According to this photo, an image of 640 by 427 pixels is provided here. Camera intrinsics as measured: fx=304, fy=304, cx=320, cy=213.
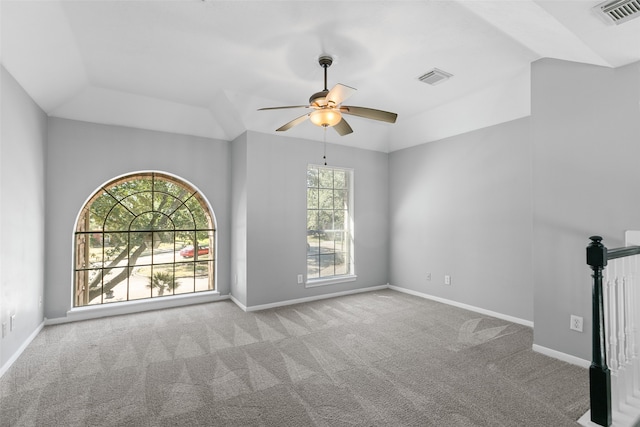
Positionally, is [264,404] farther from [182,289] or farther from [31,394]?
[182,289]

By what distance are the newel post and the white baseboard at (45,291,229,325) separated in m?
4.36

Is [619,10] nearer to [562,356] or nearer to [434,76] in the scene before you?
[434,76]

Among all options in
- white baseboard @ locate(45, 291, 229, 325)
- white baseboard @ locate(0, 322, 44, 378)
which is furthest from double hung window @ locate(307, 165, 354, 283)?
white baseboard @ locate(0, 322, 44, 378)

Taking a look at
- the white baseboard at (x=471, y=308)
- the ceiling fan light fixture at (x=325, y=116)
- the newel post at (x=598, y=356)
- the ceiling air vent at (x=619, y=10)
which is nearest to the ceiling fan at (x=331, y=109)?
the ceiling fan light fixture at (x=325, y=116)

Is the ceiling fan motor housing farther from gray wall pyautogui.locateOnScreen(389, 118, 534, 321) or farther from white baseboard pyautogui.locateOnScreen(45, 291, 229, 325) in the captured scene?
white baseboard pyautogui.locateOnScreen(45, 291, 229, 325)

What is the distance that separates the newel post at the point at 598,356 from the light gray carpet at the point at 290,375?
171 mm

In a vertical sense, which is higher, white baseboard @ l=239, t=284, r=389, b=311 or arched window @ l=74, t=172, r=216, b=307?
arched window @ l=74, t=172, r=216, b=307

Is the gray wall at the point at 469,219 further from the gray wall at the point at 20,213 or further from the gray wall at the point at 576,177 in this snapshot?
the gray wall at the point at 20,213

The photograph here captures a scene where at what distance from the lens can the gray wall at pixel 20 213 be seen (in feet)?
8.50

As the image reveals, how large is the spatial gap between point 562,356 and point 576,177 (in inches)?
64.3

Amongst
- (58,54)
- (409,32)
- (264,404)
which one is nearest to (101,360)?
(264,404)

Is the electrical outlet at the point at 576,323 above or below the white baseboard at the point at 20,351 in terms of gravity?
above

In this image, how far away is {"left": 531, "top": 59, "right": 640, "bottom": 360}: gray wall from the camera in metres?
2.46

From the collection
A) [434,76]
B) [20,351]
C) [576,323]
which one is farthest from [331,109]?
[20,351]
